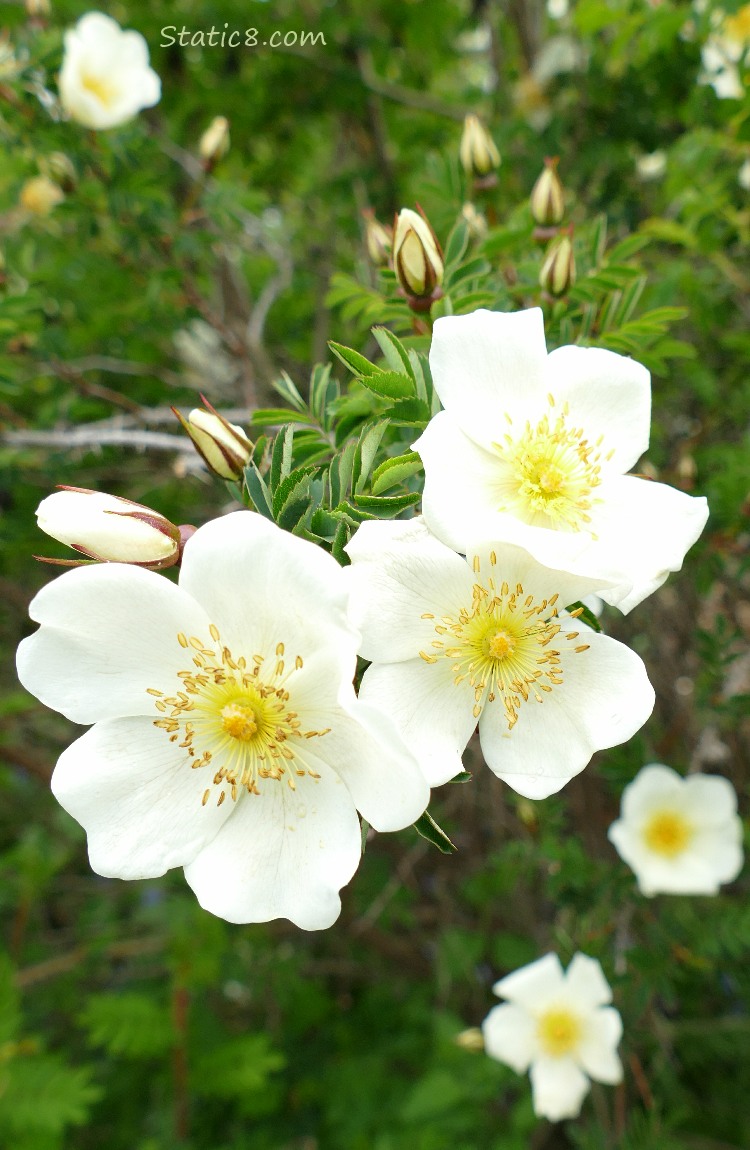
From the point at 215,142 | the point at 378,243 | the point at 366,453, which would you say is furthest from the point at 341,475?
the point at 215,142

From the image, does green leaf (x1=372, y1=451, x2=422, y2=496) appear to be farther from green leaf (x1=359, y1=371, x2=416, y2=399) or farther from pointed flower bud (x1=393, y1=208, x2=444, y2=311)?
pointed flower bud (x1=393, y1=208, x2=444, y2=311)

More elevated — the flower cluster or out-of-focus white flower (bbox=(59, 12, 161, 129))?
out-of-focus white flower (bbox=(59, 12, 161, 129))

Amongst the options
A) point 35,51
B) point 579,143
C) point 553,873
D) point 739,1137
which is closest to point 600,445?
point 553,873

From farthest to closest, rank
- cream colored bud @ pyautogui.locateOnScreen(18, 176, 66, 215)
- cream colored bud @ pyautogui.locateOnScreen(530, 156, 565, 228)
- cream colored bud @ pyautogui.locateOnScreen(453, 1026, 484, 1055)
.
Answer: cream colored bud @ pyautogui.locateOnScreen(18, 176, 66, 215) < cream colored bud @ pyautogui.locateOnScreen(453, 1026, 484, 1055) < cream colored bud @ pyautogui.locateOnScreen(530, 156, 565, 228)

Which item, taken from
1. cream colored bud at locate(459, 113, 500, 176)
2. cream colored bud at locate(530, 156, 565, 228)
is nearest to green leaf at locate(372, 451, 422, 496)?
cream colored bud at locate(530, 156, 565, 228)

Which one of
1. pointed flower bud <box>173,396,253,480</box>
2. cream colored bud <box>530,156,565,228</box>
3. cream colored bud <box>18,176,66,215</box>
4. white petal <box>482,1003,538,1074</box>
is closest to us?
pointed flower bud <box>173,396,253,480</box>

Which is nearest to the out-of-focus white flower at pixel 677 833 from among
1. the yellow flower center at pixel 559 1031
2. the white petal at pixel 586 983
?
the white petal at pixel 586 983

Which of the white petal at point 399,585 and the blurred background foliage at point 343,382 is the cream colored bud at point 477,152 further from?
the white petal at point 399,585
